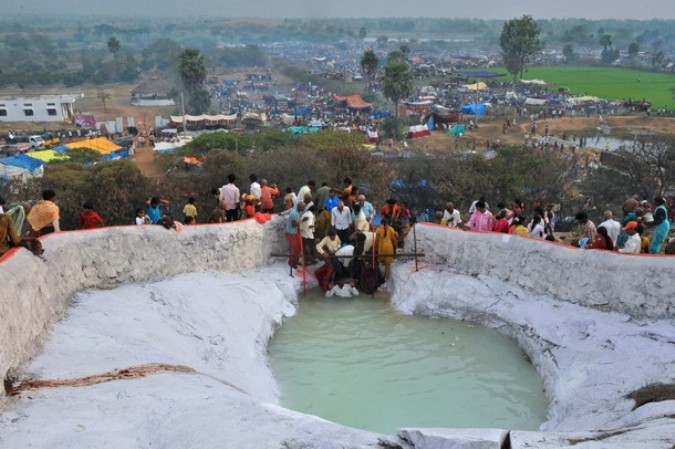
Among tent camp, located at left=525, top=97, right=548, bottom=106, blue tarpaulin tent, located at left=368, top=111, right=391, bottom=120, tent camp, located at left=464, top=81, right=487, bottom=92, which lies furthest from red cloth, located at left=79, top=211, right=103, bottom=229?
tent camp, located at left=464, top=81, right=487, bottom=92

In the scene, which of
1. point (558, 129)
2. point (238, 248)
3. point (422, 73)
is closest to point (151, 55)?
point (422, 73)

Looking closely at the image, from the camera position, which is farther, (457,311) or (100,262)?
(457,311)

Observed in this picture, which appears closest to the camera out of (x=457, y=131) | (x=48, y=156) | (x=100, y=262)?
(x=100, y=262)

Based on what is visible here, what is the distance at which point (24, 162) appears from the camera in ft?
135

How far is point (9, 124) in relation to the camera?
74.8 metres

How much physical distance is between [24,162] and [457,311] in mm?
37287

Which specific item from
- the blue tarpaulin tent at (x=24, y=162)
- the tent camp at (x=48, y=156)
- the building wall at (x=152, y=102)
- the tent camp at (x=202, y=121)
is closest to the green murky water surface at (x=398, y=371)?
the blue tarpaulin tent at (x=24, y=162)

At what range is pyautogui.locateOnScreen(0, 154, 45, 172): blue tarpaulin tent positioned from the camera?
40.4m

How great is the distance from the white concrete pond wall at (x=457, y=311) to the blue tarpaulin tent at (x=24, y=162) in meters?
32.4

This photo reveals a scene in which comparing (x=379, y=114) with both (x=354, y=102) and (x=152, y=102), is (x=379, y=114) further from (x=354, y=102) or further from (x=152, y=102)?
(x=152, y=102)

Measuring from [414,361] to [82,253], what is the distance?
606 centimetres

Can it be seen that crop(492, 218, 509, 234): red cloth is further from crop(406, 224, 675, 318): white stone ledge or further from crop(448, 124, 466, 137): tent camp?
crop(448, 124, 466, 137): tent camp

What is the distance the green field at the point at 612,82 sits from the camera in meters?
89.1

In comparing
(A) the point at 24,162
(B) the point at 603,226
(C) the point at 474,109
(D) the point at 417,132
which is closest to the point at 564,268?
(B) the point at 603,226
